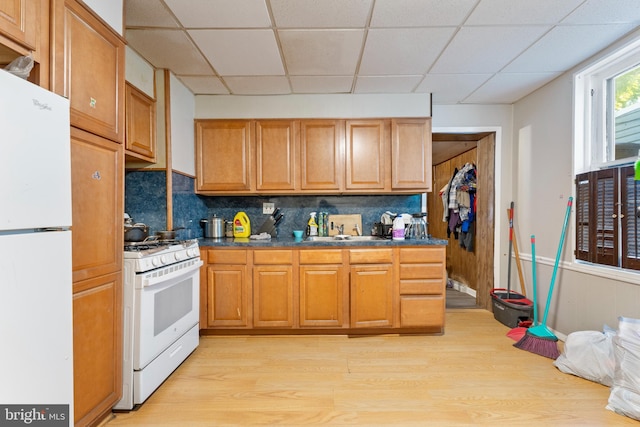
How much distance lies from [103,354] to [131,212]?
4.22 feet

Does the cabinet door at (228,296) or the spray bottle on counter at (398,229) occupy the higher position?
the spray bottle on counter at (398,229)

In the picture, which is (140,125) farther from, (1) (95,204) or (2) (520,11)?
(2) (520,11)

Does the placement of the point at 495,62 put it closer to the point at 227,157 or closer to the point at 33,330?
the point at 227,157

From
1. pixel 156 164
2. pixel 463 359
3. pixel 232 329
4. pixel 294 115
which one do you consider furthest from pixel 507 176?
pixel 156 164

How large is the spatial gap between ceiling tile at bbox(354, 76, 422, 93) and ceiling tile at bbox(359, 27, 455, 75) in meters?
0.10

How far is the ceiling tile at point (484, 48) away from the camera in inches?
77.7

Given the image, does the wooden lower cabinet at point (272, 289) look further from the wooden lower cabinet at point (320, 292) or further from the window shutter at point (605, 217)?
the window shutter at point (605, 217)

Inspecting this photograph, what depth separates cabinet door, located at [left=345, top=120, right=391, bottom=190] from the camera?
2.98m

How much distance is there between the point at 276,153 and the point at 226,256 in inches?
44.0

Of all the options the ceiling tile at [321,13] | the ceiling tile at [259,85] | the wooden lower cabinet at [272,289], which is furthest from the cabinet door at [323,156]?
Answer: the ceiling tile at [321,13]

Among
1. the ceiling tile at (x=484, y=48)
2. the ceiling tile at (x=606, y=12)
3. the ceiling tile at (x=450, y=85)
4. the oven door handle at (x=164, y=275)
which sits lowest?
the oven door handle at (x=164, y=275)

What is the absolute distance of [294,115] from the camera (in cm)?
299

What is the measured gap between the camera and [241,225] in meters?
3.16

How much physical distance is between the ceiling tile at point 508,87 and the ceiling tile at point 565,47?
0.38 feet
